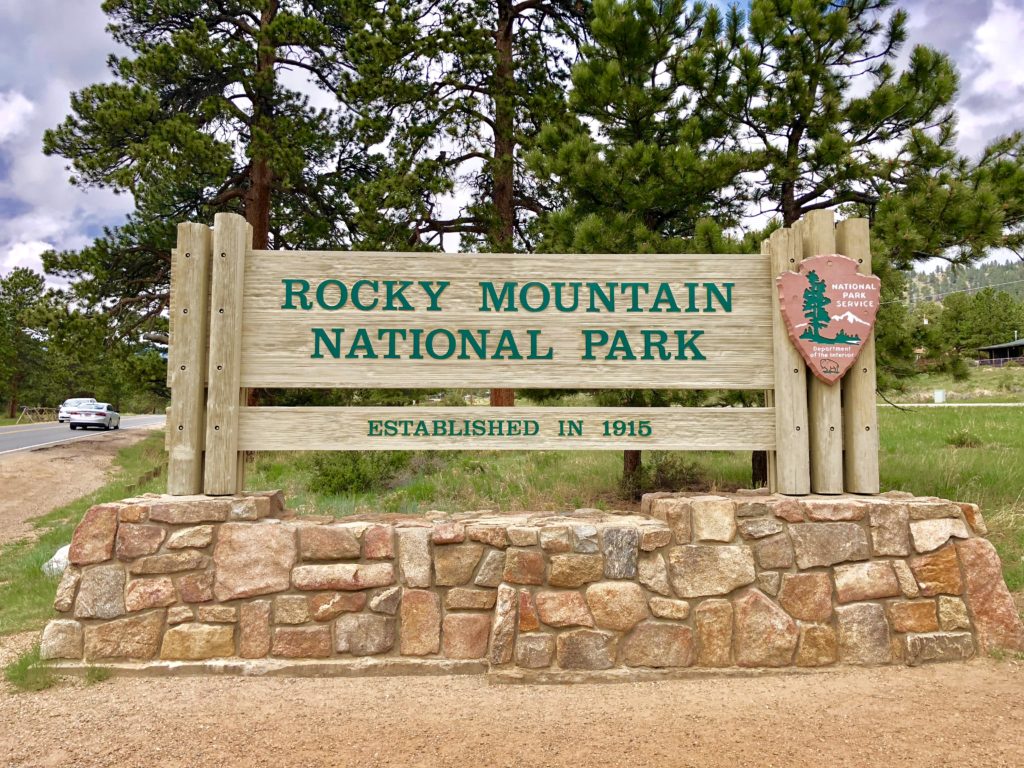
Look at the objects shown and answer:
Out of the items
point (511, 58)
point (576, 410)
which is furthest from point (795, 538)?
point (511, 58)

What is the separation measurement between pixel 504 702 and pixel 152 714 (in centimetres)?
177

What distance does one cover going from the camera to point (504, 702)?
348cm

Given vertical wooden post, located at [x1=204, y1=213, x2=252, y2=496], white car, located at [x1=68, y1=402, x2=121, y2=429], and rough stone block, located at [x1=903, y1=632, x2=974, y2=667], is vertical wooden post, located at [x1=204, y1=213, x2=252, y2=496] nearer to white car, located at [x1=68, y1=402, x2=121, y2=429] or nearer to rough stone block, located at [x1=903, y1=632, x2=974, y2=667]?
rough stone block, located at [x1=903, y1=632, x2=974, y2=667]

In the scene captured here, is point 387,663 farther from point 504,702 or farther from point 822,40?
point 822,40

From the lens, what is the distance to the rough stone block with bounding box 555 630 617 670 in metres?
3.80

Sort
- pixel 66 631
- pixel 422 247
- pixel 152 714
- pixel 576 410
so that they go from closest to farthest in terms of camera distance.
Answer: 1. pixel 152 714
2. pixel 66 631
3. pixel 576 410
4. pixel 422 247

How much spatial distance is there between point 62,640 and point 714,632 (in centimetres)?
375

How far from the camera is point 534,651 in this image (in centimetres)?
379

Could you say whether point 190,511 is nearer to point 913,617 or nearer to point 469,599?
point 469,599

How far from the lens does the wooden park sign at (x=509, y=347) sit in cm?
413

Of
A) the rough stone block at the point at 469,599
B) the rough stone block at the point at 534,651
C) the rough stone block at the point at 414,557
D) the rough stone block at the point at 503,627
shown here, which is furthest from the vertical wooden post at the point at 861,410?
the rough stone block at the point at 414,557

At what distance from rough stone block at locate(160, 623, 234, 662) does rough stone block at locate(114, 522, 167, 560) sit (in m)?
0.48

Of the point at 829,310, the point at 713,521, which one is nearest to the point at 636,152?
the point at 829,310

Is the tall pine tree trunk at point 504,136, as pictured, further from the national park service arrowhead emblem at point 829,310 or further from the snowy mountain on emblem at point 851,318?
the snowy mountain on emblem at point 851,318
